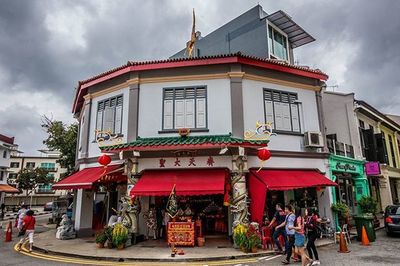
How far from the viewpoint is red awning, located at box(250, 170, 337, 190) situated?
37.0 ft

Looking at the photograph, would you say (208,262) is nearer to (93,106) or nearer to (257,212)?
(257,212)

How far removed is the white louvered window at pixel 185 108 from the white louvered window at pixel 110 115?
245 cm

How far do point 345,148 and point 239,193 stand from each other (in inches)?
367

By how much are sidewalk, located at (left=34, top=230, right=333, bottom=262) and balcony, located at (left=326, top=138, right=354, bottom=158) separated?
5.48 m

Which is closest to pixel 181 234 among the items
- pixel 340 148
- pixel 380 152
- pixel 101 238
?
pixel 101 238

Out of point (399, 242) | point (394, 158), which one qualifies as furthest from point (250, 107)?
point (394, 158)

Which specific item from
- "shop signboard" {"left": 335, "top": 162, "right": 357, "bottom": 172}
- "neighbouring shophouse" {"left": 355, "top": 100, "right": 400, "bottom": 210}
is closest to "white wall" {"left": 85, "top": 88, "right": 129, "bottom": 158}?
"shop signboard" {"left": 335, "top": 162, "right": 357, "bottom": 172}

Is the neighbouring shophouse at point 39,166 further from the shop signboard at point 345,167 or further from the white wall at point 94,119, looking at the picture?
the shop signboard at point 345,167

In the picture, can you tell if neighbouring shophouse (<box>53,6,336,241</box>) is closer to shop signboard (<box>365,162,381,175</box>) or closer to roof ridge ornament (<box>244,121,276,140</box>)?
roof ridge ornament (<box>244,121,276,140</box>)

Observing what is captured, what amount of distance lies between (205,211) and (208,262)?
13.1 feet

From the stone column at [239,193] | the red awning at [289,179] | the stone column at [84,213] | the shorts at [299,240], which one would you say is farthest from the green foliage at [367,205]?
the stone column at [84,213]

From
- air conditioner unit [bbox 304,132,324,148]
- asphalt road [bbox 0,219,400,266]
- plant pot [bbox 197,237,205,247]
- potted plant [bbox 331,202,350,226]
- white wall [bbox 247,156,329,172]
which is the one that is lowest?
asphalt road [bbox 0,219,400,266]

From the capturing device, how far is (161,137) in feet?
41.2

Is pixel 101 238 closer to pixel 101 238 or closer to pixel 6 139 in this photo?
pixel 101 238
